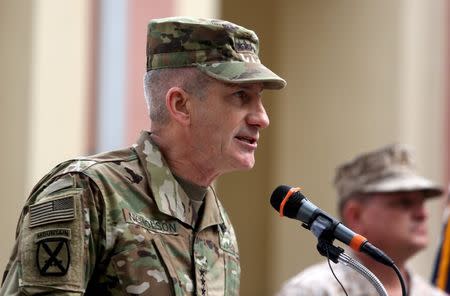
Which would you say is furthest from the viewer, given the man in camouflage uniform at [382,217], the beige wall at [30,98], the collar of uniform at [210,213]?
the beige wall at [30,98]

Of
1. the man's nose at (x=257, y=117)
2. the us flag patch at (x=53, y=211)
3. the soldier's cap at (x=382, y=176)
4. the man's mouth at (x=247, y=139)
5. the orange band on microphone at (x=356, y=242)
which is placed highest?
the man's nose at (x=257, y=117)

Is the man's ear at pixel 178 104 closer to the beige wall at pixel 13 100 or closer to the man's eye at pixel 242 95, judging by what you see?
the man's eye at pixel 242 95

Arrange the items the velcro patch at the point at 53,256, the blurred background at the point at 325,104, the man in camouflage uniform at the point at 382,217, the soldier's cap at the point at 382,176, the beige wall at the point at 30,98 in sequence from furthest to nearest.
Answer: the blurred background at the point at 325,104 → the soldier's cap at the point at 382,176 → the beige wall at the point at 30,98 → the man in camouflage uniform at the point at 382,217 → the velcro patch at the point at 53,256

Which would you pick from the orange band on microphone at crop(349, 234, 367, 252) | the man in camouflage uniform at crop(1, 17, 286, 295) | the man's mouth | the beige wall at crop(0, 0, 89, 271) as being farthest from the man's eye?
the beige wall at crop(0, 0, 89, 271)

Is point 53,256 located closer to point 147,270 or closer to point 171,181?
point 147,270

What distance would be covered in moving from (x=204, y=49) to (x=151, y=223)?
1.68 ft

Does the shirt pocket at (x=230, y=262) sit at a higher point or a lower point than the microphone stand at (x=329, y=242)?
lower

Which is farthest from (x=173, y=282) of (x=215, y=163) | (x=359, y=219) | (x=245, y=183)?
(x=245, y=183)


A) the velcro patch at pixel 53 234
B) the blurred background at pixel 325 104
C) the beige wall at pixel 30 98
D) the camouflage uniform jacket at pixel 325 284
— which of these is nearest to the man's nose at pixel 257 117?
the velcro patch at pixel 53 234

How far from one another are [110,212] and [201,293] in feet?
1.16

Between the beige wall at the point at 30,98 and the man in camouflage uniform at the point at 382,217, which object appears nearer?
the man in camouflage uniform at the point at 382,217

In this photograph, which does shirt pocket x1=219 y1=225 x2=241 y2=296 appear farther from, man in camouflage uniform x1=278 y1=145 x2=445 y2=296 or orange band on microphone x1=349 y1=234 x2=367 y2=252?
man in camouflage uniform x1=278 y1=145 x2=445 y2=296

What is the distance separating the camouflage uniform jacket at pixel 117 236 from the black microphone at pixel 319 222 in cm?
31

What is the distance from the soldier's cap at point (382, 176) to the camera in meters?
5.79
